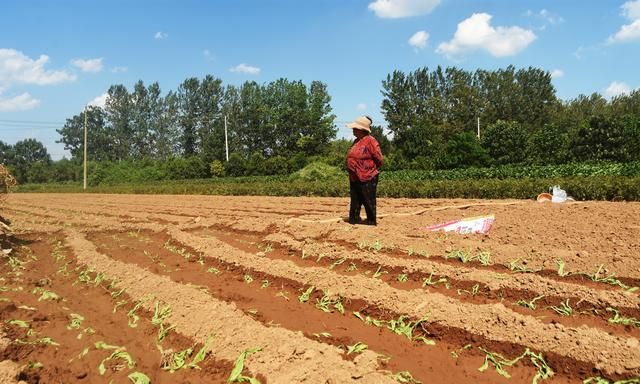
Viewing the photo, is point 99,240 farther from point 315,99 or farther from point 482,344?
point 315,99

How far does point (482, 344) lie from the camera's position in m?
3.00

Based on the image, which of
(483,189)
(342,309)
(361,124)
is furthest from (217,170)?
(342,309)

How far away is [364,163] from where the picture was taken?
702cm

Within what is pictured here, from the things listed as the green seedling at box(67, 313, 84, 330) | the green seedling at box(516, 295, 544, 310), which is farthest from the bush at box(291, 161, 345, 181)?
the green seedling at box(516, 295, 544, 310)

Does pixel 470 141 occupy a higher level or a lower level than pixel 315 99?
lower

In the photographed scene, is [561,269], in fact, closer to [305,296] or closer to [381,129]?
[305,296]

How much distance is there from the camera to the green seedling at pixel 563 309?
10.9ft

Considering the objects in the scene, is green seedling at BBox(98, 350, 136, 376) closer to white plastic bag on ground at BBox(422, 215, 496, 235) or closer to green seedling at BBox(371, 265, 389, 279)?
green seedling at BBox(371, 265, 389, 279)

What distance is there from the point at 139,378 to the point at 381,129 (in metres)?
46.6

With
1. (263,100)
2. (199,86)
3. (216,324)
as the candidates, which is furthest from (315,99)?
(216,324)

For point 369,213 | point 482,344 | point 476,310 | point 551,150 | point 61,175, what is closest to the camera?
point 482,344

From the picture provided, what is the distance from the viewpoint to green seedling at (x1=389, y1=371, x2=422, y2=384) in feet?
8.18

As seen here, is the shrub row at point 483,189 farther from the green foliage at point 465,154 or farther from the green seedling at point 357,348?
the green foliage at point 465,154

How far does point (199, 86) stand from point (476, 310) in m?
68.9
